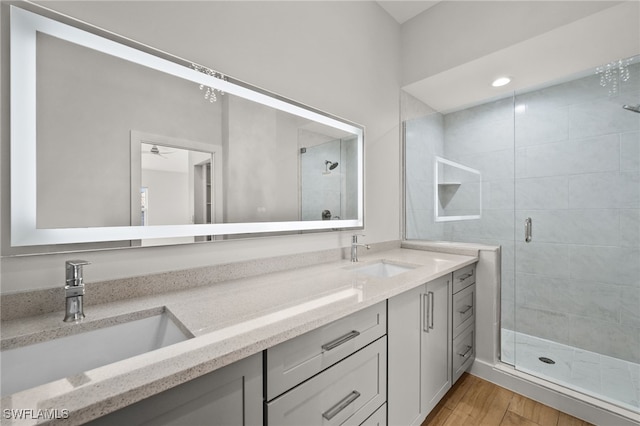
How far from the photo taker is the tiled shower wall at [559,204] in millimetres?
1856

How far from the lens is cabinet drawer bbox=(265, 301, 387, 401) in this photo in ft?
2.48

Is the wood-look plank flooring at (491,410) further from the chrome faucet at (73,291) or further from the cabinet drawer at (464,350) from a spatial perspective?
the chrome faucet at (73,291)

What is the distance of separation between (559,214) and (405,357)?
6.00 feet

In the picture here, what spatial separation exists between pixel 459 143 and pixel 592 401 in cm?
193

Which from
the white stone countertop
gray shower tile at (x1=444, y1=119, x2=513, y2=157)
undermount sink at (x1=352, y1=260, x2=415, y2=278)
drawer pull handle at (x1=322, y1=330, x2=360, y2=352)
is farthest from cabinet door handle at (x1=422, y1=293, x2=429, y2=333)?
gray shower tile at (x1=444, y1=119, x2=513, y2=157)

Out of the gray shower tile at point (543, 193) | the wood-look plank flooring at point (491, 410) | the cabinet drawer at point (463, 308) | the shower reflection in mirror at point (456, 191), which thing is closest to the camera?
the wood-look plank flooring at point (491, 410)

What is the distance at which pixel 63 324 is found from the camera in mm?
756

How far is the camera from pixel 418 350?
138cm

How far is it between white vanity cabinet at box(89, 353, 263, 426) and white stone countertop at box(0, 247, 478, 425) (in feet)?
0.19

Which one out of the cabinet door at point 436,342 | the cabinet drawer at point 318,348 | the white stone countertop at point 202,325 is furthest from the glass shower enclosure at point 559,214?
the cabinet drawer at point 318,348

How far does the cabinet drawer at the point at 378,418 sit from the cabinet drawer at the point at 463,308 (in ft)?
2.63

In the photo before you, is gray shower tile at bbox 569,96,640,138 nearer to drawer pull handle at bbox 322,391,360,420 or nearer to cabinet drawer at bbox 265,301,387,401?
cabinet drawer at bbox 265,301,387,401

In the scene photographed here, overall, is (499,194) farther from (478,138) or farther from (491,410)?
(491,410)

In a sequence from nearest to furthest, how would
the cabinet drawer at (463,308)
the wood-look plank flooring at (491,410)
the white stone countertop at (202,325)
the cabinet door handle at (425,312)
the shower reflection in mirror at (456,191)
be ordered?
the white stone countertop at (202,325) < the cabinet door handle at (425,312) < the wood-look plank flooring at (491,410) < the cabinet drawer at (463,308) < the shower reflection in mirror at (456,191)
